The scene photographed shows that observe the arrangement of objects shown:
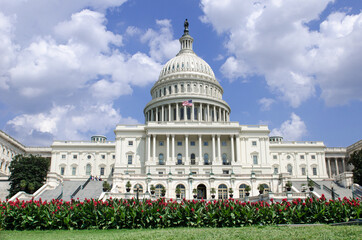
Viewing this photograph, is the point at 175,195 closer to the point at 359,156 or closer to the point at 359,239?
the point at 359,156

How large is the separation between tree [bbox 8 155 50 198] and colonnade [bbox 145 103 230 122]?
41.2 meters

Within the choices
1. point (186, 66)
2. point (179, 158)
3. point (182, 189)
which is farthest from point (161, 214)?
point (186, 66)

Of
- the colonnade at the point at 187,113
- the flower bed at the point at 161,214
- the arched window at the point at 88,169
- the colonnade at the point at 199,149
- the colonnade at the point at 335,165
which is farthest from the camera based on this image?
the colonnade at the point at 335,165

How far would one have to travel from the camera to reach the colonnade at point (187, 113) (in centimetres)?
9971

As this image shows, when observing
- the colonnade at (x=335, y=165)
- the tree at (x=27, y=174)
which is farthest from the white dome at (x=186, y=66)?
the tree at (x=27, y=174)

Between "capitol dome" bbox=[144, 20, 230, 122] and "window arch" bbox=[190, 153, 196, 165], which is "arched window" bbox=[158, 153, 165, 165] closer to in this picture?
"window arch" bbox=[190, 153, 196, 165]

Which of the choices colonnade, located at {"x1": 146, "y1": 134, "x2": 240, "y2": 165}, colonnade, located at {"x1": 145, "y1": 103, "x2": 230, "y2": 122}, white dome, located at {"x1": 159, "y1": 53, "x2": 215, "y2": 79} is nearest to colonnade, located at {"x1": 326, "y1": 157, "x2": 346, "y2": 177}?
colonnade, located at {"x1": 145, "y1": 103, "x2": 230, "y2": 122}

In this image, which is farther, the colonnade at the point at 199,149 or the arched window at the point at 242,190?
the colonnade at the point at 199,149

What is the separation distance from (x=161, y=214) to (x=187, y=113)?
76.3 m

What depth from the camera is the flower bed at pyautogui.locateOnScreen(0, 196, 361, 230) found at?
2506cm

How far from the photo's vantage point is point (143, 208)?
25391 mm

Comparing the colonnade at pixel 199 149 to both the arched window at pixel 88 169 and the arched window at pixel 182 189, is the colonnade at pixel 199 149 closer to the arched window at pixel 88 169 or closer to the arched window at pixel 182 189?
the arched window at pixel 182 189

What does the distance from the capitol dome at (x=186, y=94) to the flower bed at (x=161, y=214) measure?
66.9m

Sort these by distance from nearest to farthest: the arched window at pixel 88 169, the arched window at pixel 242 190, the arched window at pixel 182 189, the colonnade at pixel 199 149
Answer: the arched window at pixel 182 189 → the arched window at pixel 242 190 → the colonnade at pixel 199 149 → the arched window at pixel 88 169
